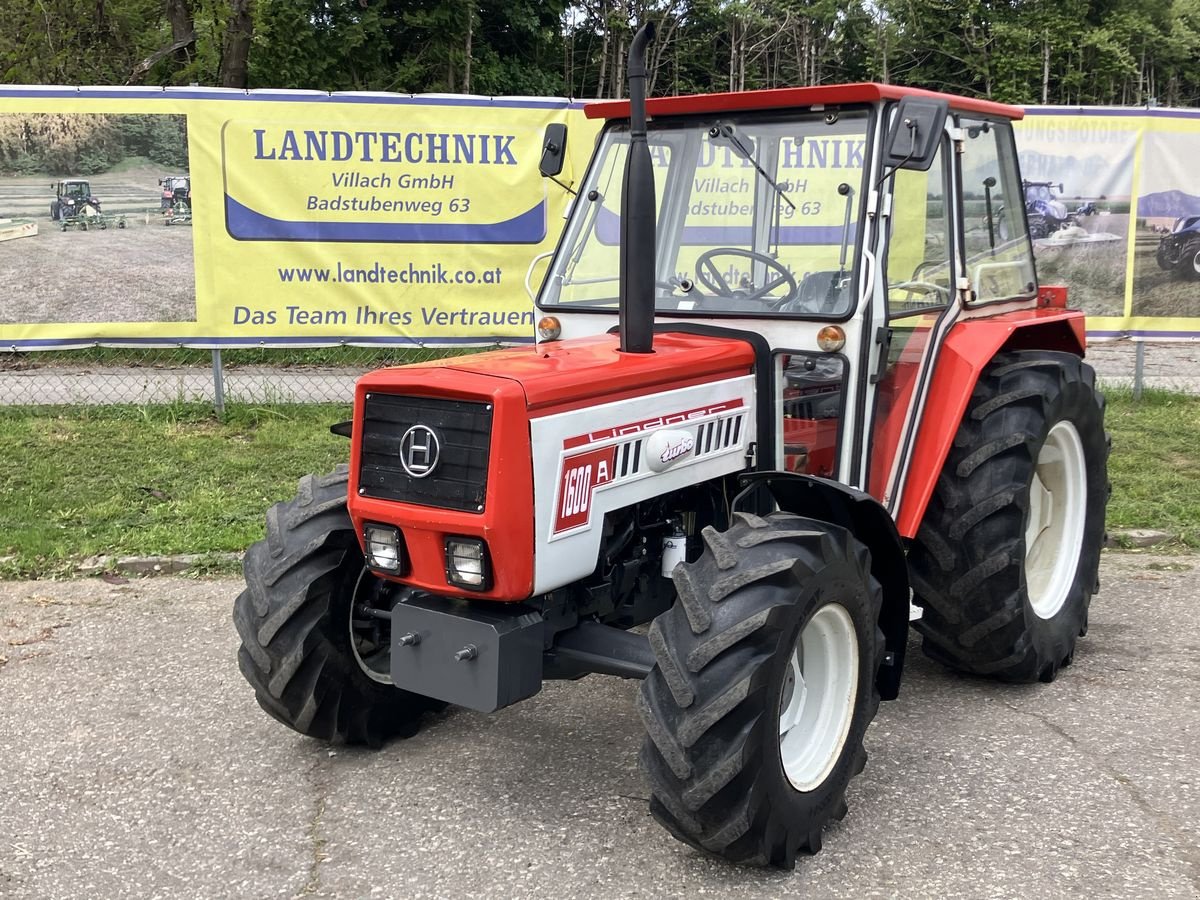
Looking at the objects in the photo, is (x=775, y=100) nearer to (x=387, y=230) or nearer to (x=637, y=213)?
(x=637, y=213)

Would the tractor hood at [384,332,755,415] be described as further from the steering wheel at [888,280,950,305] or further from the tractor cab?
the steering wheel at [888,280,950,305]

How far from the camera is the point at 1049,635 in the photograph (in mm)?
4648

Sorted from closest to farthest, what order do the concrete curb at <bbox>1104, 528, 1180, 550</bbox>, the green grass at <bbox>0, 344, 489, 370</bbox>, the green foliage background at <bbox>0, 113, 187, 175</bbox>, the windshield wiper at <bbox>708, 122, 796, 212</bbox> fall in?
1. the windshield wiper at <bbox>708, 122, 796, 212</bbox>
2. the concrete curb at <bbox>1104, 528, 1180, 550</bbox>
3. the green foliage background at <bbox>0, 113, 187, 175</bbox>
4. the green grass at <bbox>0, 344, 489, 370</bbox>

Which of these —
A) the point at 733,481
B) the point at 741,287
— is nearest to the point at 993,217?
the point at 741,287

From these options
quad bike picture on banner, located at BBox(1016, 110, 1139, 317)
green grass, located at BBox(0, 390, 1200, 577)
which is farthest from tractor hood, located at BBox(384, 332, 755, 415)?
quad bike picture on banner, located at BBox(1016, 110, 1139, 317)

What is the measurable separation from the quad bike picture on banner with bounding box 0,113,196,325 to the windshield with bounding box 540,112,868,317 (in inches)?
202

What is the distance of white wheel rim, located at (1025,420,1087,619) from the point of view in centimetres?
495

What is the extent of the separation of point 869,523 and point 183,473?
5120mm

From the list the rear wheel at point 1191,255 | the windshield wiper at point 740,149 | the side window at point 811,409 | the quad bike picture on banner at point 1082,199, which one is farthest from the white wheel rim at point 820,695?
the rear wheel at point 1191,255

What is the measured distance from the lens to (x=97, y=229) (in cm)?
880

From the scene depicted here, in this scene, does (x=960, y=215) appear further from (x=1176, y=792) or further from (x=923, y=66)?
(x=923, y=66)

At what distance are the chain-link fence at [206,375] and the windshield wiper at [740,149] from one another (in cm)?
530

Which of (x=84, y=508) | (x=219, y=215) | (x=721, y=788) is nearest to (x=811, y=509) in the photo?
(x=721, y=788)

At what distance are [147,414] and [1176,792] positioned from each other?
7.43 metres
